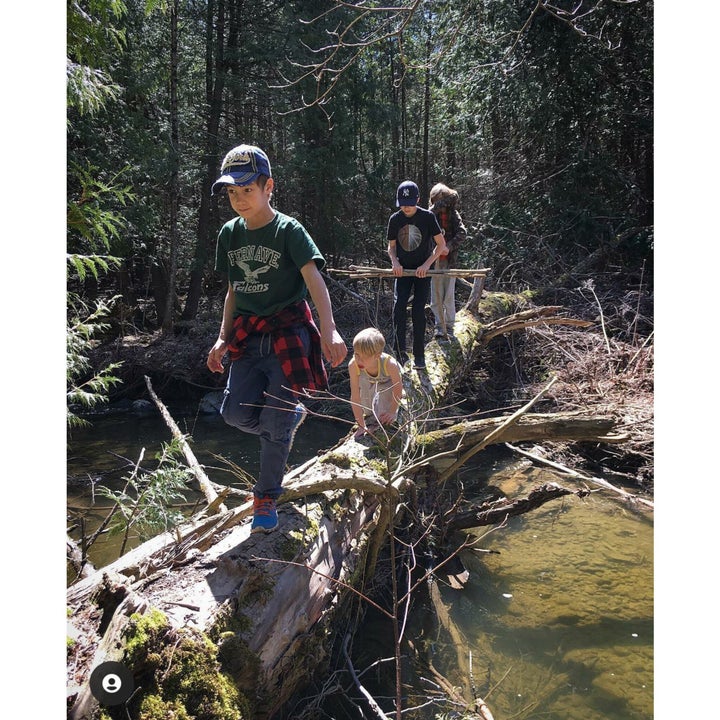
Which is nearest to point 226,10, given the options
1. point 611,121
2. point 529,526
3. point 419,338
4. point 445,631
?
point 611,121

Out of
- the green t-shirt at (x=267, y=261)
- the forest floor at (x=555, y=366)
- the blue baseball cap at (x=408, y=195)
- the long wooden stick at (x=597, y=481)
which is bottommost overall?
the long wooden stick at (x=597, y=481)

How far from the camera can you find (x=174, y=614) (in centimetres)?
208

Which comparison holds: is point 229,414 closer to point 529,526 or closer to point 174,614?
point 174,614

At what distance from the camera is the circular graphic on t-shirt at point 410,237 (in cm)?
538

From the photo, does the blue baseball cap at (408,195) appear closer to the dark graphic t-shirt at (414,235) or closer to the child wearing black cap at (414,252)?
the child wearing black cap at (414,252)

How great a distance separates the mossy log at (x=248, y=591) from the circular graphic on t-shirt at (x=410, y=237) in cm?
223

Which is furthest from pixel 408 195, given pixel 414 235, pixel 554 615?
pixel 554 615

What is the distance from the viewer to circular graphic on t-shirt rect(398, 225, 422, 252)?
5.38 meters

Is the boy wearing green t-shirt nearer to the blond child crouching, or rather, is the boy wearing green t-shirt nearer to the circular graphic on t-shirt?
the blond child crouching

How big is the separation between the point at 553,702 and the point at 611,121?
6202mm

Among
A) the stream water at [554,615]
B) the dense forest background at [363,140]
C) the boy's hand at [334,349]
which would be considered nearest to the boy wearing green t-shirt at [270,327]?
the boy's hand at [334,349]

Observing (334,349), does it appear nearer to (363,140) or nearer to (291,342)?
(291,342)
